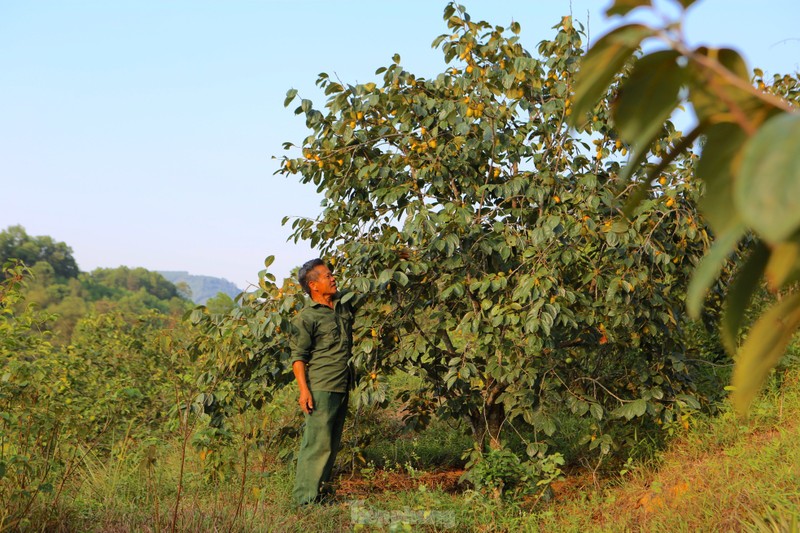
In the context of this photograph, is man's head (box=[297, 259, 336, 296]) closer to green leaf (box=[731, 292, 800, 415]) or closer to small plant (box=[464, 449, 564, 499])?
small plant (box=[464, 449, 564, 499])

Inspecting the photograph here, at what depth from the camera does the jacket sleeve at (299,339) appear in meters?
5.30

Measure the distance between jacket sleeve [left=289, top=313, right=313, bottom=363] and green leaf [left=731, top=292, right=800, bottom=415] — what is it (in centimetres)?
468

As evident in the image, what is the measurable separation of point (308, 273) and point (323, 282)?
123mm

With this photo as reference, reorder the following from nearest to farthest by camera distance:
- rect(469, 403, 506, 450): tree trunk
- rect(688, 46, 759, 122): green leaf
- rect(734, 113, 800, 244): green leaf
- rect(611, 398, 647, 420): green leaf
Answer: rect(734, 113, 800, 244): green leaf → rect(688, 46, 759, 122): green leaf → rect(611, 398, 647, 420): green leaf → rect(469, 403, 506, 450): tree trunk

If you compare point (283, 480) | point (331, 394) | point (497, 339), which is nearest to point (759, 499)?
point (497, 339)

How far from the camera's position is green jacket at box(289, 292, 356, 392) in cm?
532

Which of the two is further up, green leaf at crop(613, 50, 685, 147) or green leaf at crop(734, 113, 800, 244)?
green leaf at crop(613, 50, 685, 147)

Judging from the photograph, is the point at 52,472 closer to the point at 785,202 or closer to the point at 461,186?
the point at 461,186

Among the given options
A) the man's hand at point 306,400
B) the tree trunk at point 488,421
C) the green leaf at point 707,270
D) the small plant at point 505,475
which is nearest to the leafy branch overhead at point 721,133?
the green leaf at point 707,270

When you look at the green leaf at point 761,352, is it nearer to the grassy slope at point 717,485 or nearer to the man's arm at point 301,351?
the grassy slope at point 717,485

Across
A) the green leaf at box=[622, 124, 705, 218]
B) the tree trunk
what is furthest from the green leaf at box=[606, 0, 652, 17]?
the tree trunk

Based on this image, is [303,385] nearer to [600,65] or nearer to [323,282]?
[323,282]

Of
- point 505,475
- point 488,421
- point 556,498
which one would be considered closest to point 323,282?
point 488,421

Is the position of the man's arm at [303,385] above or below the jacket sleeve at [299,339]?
below
